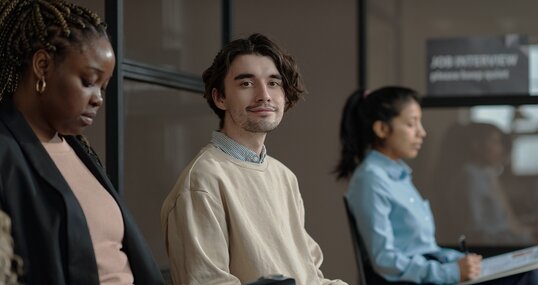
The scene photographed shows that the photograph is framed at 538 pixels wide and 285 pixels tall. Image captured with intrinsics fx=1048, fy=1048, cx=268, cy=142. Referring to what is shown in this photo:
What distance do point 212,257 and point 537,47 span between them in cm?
359

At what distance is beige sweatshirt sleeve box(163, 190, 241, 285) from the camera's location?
2.59 meters

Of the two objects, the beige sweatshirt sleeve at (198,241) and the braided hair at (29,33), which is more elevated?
the braided hair at (29,33)

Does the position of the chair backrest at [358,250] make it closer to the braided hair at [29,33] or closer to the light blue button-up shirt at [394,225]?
the light blue button-up shirt at [394,225]

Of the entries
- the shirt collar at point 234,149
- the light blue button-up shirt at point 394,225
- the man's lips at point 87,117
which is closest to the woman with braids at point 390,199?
the light blue button-up shirt at point 394,225

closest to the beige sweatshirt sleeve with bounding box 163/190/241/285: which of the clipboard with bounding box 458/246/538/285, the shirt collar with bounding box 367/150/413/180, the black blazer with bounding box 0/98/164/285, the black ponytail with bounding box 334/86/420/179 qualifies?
the black blazer with bounding box 0/98/164/285

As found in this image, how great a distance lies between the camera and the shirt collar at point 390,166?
13.8 feet

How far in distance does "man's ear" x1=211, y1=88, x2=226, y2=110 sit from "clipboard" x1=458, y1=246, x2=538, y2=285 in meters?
1.25

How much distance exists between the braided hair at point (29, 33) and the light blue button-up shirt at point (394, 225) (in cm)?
199

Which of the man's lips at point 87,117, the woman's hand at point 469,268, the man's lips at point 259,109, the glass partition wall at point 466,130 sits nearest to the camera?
the man's lips at point 87,117

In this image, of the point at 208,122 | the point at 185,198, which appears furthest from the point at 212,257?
the point at 208,122

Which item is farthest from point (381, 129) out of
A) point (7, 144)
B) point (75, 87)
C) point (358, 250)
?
point (7, 144)

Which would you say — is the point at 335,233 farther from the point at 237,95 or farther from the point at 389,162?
the point at 237,95

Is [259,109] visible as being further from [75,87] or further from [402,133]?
[402,133]

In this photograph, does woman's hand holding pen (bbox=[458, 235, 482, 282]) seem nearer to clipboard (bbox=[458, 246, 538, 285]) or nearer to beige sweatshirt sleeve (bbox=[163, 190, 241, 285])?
clipboard (bbox=[458, 246, 538, 285])
